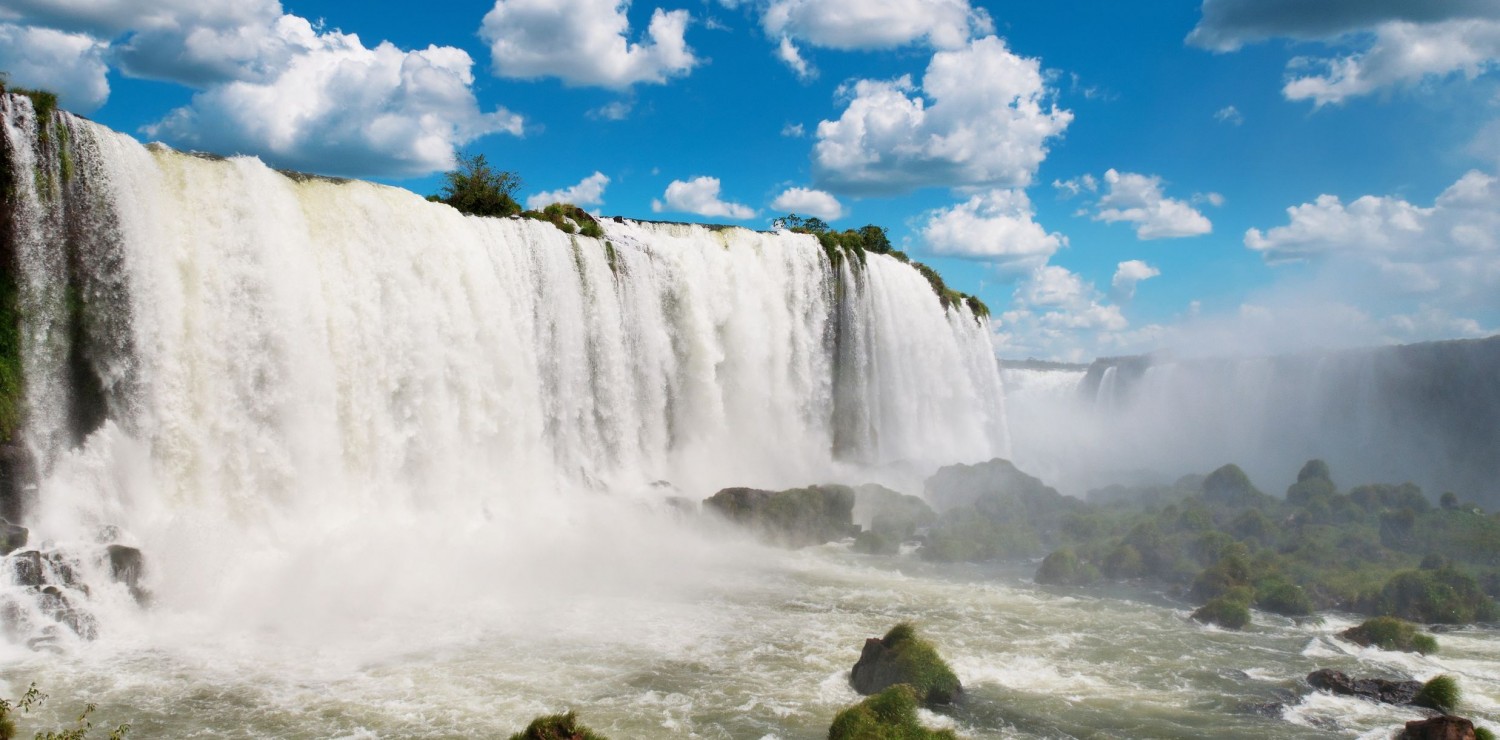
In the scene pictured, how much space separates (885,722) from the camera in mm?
9828

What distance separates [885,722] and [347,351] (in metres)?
11.6

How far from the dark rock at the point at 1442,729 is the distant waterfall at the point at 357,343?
15124 millimetres

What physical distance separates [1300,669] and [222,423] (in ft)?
52.3

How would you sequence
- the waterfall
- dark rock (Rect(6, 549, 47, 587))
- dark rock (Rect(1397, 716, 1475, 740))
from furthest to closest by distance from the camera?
the waterfall, dark rock (Rect(6, 549, 47, 587)), dark rock (Rect(1397, 716, 1475, 740))

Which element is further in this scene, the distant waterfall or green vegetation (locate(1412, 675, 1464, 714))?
the distant waterfall

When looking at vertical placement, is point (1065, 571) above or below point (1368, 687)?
above

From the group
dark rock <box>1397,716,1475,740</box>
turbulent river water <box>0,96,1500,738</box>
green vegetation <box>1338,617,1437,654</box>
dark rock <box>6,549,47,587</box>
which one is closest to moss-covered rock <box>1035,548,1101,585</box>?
turbulent river water <box>0,96,1500,738</box>

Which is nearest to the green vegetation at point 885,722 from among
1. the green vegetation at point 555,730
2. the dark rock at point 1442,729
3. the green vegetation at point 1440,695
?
the green vegetation at point 555,730

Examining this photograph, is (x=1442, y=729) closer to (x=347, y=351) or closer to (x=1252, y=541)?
(x=1252, y=541)

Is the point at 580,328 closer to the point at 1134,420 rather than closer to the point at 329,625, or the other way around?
the point at 329,625

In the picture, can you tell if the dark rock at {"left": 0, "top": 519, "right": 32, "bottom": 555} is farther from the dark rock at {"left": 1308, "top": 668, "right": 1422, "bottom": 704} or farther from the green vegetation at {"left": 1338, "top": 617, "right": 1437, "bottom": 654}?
the green vegetation at {"left": 1338, "top": 617, "right": 1437, "bottom": 654}

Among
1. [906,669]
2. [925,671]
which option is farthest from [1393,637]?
[906,669]

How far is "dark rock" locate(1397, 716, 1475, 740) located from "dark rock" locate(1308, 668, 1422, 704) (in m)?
2.18

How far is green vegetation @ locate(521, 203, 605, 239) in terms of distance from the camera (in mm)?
23062
